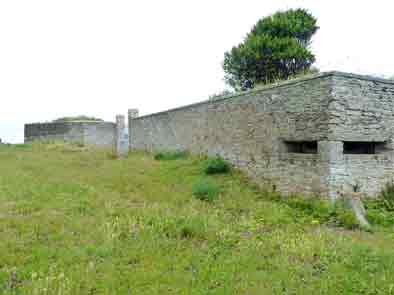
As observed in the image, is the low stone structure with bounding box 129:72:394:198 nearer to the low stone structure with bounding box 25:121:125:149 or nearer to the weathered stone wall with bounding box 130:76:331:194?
the weathered stone wall with bounding box 130:76:331:194

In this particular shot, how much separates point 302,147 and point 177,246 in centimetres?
432

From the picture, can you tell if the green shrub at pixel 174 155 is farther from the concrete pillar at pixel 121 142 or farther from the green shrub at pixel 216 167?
the concrete pillar at pixel 121 142

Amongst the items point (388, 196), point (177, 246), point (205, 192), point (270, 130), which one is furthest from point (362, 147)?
point (177, 246)

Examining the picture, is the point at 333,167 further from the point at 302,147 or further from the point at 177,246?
the point at 177,246

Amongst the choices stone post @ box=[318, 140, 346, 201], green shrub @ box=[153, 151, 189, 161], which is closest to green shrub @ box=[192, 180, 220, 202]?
stone post @ box=[318, 140, 346, 201]

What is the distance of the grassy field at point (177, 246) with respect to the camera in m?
3.17

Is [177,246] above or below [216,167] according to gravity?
below

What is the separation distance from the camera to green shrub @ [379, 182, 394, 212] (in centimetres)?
618

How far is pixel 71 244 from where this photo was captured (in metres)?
4.14

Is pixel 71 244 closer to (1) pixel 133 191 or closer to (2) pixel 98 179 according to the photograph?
(1) pixel 133 191

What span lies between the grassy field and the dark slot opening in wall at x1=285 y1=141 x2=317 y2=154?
50.1 inches

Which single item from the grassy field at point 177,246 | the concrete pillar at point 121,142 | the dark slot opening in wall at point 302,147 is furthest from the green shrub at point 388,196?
the concrete pillar at point 121,142

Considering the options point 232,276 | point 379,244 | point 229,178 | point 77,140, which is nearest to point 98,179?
point 229,178

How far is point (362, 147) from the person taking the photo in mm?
6797
